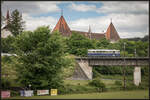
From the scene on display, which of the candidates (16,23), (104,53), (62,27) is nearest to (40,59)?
(104,53)

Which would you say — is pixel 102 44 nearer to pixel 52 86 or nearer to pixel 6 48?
pixel 6 48

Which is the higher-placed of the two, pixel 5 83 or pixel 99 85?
pixel 5 83

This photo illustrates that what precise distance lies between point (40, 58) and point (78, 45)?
34.7 m

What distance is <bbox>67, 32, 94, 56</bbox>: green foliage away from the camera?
67.1 m

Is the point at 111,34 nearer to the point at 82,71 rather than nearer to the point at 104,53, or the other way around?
the point at 104,53

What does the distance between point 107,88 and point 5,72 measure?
57.6 feet

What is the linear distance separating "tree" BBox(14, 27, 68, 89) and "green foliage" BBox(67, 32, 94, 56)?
2869 centimetres

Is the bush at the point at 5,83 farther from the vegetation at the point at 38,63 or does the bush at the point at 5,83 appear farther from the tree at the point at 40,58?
the tree at the point at 40,58

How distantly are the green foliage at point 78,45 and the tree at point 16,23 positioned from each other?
14.2 metres

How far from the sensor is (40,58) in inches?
1428

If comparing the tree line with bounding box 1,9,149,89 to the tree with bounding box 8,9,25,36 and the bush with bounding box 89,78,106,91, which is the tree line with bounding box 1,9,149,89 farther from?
the tree with bounding box 8,9,25,36

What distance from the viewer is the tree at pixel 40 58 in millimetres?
35625

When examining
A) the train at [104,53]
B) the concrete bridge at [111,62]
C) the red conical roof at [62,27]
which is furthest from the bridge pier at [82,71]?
the red conical roof at [62,27]

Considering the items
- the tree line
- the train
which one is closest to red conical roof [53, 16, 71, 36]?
the train
